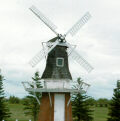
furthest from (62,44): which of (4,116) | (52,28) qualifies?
(4,116)

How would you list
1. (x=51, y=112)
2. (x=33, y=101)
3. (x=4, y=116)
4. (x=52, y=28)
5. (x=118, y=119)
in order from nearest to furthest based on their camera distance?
(x=51, y=112), (x=52, y=28), (x=118, y=119), (x=4, y=116), (x=33, y=101)

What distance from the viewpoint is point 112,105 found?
1275 inches

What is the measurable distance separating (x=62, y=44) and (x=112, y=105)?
10.1m

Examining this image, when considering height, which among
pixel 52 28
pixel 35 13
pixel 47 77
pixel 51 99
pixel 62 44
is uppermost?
pixel 35 13

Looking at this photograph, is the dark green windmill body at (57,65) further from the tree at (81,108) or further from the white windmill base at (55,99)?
→ the tree at (81,108)

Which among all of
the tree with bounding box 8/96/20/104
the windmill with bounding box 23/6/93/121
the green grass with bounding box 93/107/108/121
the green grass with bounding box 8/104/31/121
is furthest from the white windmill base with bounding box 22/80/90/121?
the tree with bounding box 8/96/20/104

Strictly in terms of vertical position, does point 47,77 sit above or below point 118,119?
above

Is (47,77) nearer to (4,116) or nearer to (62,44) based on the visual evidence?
(62,44)

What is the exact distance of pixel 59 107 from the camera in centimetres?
2631

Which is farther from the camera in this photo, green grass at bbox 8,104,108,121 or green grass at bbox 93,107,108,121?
green grass at bbox 93,107,108,121

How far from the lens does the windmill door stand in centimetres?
2609

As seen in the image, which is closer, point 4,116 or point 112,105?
point 112,105

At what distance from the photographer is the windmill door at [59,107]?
26094 mm

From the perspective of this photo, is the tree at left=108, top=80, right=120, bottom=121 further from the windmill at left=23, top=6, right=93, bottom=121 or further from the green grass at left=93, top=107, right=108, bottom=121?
the green grass at left=93, top=107, right=108, bottom=121
